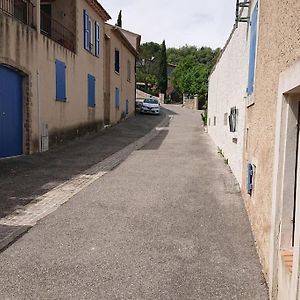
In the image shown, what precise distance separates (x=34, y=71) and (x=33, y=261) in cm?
936

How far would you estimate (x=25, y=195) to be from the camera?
7203 mm

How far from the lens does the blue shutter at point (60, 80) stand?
14.2 metres

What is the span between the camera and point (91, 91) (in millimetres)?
18719

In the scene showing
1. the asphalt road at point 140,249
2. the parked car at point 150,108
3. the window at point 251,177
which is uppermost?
the parked car at point 150,108

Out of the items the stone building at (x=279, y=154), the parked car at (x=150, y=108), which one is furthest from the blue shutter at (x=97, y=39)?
the stone building at (x=279, y=154)

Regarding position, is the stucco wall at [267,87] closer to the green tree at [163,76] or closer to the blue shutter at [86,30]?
the blue shutter at [86,30]

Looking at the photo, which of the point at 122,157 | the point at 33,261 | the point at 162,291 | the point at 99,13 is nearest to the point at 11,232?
the point at 33,261

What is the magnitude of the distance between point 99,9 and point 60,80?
6.18 metres

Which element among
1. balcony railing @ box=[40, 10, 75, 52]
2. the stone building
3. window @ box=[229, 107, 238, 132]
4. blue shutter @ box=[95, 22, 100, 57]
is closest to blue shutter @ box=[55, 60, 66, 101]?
balcony railing @ box=[40, 10, 75, 52]

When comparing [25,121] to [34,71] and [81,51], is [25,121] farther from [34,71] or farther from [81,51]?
[81,51]

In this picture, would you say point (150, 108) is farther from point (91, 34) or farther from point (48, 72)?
point (48, 72)

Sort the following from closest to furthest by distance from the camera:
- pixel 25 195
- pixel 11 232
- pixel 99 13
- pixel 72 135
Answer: pixel 11 232 < pixel 25 195 < pixel 72 135 < pixel 99 13

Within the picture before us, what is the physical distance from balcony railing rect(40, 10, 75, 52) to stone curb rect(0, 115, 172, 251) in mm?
7588

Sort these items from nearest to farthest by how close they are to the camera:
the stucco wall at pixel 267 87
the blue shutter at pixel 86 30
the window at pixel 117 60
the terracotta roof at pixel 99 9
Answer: the stucco wall at pixel 267 87 → the blue shutter at pixel 86 30 → the terracotta roof at pixel 99 9 → the window at pixel 117 60
